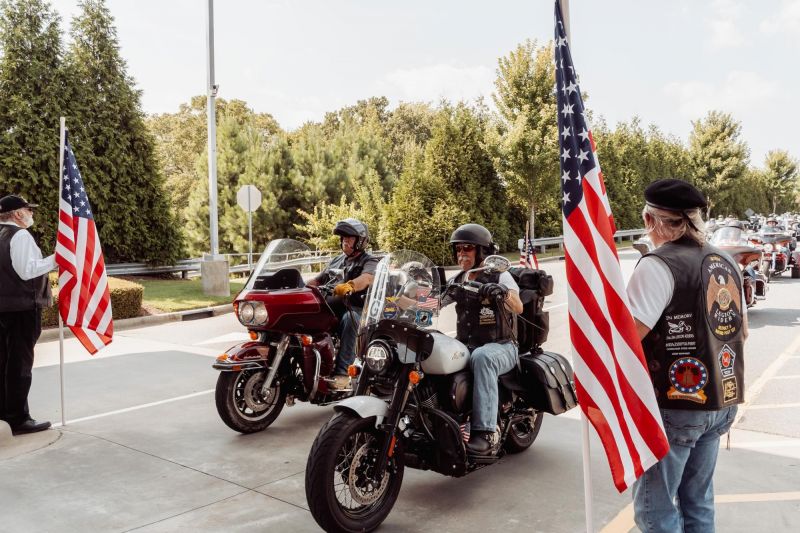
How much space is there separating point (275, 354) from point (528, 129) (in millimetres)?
22427

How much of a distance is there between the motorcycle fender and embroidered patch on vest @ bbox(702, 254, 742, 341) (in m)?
1.99

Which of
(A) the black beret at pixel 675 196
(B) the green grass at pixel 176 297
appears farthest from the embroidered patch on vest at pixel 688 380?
(B) the green grass at pixel 176 297

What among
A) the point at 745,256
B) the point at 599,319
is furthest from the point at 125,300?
the point at 599,319

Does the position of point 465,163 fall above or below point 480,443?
above

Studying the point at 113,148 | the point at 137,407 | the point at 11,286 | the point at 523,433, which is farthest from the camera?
the point at 113,148

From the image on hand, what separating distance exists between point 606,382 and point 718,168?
201 ft

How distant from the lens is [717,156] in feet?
190

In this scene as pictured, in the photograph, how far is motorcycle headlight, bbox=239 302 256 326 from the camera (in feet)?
19.0

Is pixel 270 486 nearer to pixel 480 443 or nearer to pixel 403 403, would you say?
pixel 403 403

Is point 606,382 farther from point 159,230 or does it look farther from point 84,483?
point 159,230

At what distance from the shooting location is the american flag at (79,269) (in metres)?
6.35

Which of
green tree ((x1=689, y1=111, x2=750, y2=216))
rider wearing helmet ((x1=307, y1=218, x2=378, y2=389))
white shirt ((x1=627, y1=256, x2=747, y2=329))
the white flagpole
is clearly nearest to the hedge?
rider wearing helmet ((x1=307, y1=218, x2=378, y2=389))

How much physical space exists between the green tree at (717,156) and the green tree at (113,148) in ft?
160

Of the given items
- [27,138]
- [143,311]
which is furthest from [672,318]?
[27,138]
